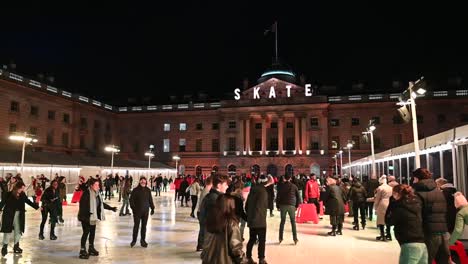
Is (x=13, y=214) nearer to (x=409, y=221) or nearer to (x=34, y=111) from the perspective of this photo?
(x=409, y=221)

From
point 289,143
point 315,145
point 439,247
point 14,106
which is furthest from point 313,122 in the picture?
point 439,247

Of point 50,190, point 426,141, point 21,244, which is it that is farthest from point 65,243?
point 426,141

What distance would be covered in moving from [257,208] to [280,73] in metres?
63.6

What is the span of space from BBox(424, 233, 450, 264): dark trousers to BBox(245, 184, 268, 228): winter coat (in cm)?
339

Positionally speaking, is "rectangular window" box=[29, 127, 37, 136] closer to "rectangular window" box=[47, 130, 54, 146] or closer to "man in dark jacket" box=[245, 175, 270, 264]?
"rectangular window" box=[47, 130, 54, 146]

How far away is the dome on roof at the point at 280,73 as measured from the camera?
69.2 meters

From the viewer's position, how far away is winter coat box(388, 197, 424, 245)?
5316 mm

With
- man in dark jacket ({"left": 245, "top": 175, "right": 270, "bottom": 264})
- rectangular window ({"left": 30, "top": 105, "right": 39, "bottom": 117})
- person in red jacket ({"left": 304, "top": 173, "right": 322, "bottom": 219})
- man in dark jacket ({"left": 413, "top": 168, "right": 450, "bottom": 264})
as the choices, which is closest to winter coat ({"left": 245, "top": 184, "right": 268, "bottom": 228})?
man in dark jacket ({"left": 245, "top": 175, "right": 270, "bottom": 264})

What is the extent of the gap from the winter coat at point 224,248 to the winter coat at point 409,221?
2475 millimetres

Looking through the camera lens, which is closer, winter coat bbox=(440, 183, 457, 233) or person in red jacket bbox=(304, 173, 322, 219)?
winter coat bbox=(440, 183, 457, 233)

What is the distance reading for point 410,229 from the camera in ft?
17.5

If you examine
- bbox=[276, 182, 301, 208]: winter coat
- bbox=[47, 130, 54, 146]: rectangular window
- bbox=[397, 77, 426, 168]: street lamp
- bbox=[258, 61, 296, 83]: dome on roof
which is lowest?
bbox=[276, 182, 301, 208]: winter coat

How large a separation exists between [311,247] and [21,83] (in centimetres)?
4521

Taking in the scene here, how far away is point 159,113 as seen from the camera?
230ft
